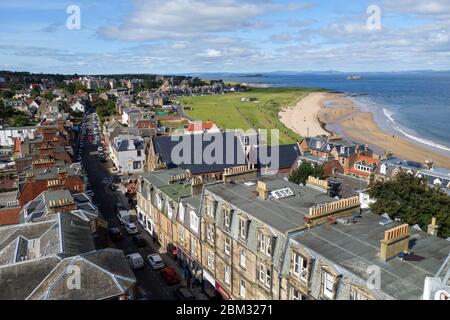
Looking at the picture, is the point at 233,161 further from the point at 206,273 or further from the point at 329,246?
the point at 329,246

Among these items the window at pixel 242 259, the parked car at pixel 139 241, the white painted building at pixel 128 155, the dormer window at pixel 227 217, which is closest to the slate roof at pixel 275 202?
the dormer window at pixel 227 217

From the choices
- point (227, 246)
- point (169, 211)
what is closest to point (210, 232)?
point (227, 246)

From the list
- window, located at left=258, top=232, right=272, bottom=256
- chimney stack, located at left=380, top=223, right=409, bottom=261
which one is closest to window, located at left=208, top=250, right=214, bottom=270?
window, located at left=258, top=232, right=272, bottom=256

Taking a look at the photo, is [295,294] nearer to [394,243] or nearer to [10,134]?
[394,243]

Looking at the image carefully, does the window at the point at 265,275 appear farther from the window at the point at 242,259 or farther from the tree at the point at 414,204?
the tree at the point at 414,204

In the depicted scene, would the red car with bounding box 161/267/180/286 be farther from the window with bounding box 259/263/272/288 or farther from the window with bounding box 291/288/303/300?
the window with bounding box 291/288/303/300

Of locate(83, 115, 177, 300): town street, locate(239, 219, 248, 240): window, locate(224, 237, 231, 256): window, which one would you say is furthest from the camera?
locate(83, 115, 177, 300): town street
